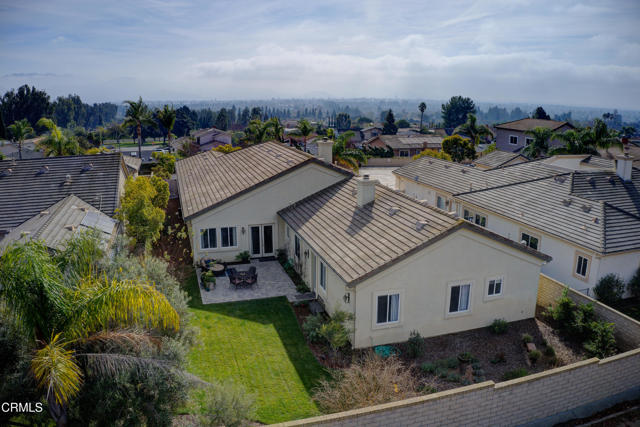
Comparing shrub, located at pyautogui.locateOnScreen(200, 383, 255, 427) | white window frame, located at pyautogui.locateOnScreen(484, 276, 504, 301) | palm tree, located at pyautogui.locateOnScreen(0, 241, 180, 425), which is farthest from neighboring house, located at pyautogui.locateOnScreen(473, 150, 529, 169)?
palm tree, located at pyautogui.locateOnScreen(0, 241, 180, 425)

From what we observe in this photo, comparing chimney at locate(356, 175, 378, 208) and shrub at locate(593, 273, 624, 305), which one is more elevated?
chimney at locate(356, 175, 378, 208)

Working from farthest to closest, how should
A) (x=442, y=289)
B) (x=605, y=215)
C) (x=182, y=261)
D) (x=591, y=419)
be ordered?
1. (x=182, y=261)
2. (x=605, y=215)
3. (x=442, y=289)
4. (x=591, y=419)

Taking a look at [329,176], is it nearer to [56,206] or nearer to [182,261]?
[182,261]

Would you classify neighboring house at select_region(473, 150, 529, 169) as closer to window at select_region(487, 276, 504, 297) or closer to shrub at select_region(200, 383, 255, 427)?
window at select_region(487, 276, 504, 297)

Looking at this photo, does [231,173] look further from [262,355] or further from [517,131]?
[517,131]

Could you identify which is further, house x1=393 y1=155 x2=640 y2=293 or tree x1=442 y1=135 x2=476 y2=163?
tree x1=442 y1=135 x2=476 y2=163

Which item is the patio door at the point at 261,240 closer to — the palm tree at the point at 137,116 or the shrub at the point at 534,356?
the shrub at the point at 534,356

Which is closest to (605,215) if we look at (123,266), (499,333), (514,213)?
(514,213)
